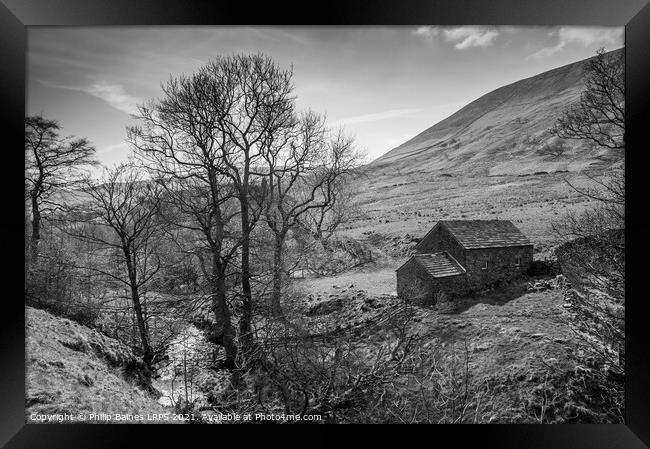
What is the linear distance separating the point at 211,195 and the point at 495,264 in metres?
2.99

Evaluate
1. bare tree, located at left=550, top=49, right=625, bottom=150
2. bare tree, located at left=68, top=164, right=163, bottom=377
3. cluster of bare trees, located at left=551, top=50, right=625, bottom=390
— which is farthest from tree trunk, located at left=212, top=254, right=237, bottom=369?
bare tree, located at left=550, top=49, right=625, bottom=150

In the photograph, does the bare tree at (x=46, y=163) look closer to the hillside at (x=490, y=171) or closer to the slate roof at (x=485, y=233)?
the hillside at (x=490, y=171)

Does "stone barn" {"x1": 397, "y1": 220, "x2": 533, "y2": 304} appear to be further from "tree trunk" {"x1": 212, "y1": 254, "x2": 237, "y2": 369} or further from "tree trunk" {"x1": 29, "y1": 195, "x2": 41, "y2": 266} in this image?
"tree trunk" {"x1": 29, "y1": 195, "x2": 41, "y2": 266}

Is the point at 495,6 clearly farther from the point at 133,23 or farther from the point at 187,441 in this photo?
the point at 187,441

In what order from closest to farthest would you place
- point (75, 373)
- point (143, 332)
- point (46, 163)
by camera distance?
point (75, 373) < point (46, 163) < point (143, 332)

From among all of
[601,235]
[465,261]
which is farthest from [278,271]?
[601,235]

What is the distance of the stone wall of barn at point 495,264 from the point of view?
7.77 feet

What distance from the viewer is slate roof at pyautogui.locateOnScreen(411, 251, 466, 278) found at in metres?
2.40

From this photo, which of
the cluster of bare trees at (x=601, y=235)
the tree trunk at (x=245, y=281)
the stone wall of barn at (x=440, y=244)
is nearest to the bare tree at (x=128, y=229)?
the tree trunk at (x=245, y=281)

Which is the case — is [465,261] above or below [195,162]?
below

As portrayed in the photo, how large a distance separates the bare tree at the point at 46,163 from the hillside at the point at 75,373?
761 mm

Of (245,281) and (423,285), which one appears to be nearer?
(423,285)

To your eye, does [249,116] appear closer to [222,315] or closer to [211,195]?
[211,195]

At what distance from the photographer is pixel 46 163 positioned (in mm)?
2396
